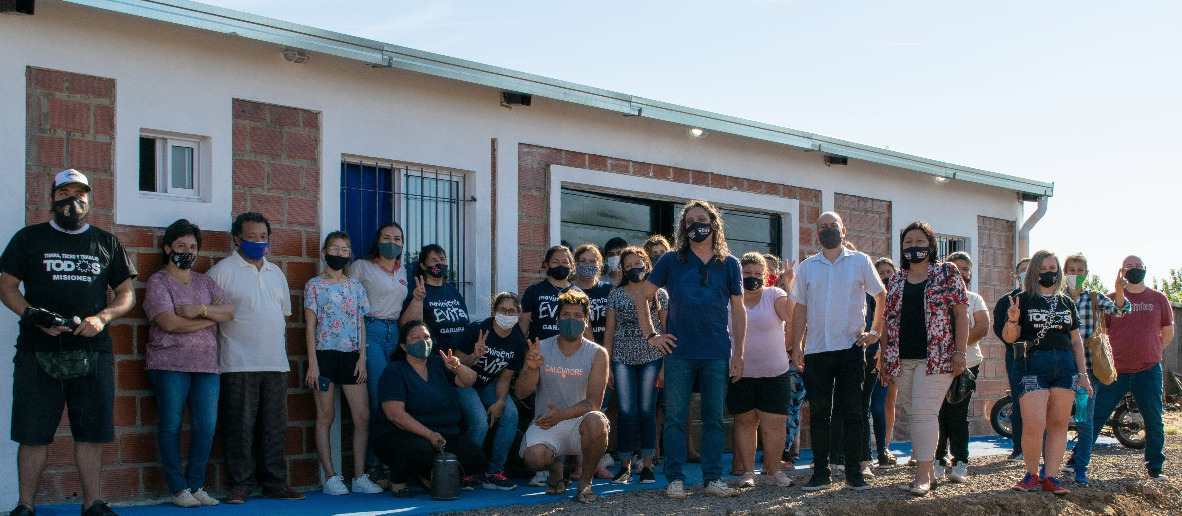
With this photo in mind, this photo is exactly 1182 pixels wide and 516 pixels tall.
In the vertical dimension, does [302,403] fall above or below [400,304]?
below

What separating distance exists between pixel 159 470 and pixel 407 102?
10.6 ft

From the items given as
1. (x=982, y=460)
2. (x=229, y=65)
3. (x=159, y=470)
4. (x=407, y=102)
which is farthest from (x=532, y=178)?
(x=982, y=460)

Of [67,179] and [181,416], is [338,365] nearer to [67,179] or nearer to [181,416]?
[181,416]

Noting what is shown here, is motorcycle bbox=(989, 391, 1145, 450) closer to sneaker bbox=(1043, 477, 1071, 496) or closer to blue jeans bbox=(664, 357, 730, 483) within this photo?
sneaker bbox=(1043, 477, 1071, 496)

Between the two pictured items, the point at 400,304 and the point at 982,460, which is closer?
the point at 400,304

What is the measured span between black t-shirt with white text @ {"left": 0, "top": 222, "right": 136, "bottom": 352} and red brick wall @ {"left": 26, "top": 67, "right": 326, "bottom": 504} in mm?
686

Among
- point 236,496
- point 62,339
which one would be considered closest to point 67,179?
point 62,339

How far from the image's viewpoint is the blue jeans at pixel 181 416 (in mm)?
6898

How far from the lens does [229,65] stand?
7629 millimetres

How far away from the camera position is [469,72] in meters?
8.45

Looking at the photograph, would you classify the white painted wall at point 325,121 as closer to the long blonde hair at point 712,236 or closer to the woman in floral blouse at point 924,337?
the long blonde hair at point 712,236

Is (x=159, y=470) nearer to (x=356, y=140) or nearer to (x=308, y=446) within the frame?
(x=308, y=446)

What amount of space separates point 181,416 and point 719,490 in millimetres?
3425

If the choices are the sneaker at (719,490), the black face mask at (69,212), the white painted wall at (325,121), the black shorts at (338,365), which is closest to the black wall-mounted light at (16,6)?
the white painted wall at (325,121)
